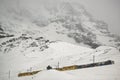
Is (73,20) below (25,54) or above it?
above

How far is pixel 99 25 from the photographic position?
16788 cm

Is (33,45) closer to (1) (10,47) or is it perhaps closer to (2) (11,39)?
(1) (10,47)

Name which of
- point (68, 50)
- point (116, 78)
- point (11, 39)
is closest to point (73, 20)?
point (11, 39)

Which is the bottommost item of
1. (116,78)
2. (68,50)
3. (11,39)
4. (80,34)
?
(116,78)

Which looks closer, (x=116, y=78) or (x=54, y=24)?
(x=116, y=78)

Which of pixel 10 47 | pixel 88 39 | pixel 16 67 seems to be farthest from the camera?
pixel 88 39

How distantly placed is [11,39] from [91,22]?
360 feet

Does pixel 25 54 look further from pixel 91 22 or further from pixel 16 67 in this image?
pixel 91 22

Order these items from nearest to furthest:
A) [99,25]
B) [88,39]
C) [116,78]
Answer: [116,78], [88,39], [99,25]

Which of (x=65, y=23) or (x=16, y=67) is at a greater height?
(x=65, y=23)

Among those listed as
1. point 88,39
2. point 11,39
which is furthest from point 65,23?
point 11,39

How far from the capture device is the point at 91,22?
16925 cm

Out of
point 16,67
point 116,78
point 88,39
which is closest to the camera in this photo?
point 116,78

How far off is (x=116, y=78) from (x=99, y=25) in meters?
159
